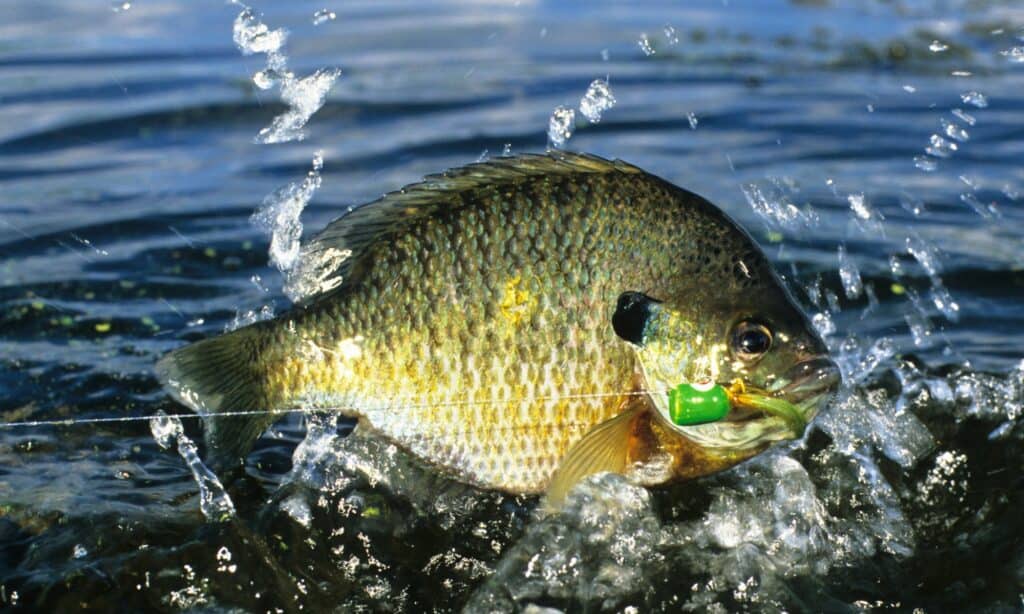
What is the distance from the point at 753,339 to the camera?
3.40m

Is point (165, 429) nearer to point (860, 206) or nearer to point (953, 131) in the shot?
point (860, 206)

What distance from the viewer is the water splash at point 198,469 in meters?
3.91

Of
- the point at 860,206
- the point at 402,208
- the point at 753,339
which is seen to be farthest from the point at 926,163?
the point at 402,208

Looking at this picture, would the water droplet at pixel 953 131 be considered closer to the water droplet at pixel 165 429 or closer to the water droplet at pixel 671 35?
the water droplet at pixel 671 35

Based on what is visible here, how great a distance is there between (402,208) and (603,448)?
91 centimetres

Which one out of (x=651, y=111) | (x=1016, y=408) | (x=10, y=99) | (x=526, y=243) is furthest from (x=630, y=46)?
(x=526, y=243)

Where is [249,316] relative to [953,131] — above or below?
above

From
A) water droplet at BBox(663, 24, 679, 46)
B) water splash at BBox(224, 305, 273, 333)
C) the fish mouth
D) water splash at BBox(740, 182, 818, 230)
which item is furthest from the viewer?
water droplet at BBox(663, 24, 679, 46)

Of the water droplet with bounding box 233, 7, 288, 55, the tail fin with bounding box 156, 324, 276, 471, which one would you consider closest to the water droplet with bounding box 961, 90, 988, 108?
the water droplet with bounding box 233, 7, 288, 55

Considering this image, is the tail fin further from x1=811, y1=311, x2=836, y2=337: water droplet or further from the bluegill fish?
x1=811, y1=311, x2=836, y2=337: water droplet

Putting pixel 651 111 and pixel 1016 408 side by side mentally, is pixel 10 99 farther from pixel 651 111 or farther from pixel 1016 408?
pixel 1016 408

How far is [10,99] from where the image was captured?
995cm

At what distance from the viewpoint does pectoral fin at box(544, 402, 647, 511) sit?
3.46m

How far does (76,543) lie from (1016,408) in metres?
3.30
